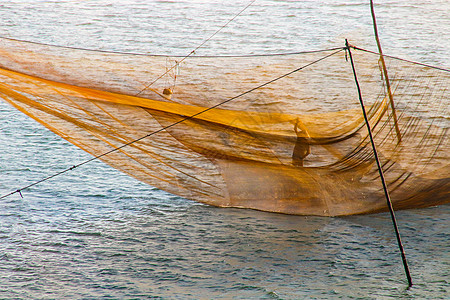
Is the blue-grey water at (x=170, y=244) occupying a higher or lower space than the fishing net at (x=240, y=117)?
lower

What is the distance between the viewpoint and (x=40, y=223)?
20.4ft

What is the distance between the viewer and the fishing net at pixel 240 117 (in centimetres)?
538

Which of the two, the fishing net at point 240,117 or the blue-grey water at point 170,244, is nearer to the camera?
the blue-grey water at point 170,244

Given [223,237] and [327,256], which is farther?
[223,237]

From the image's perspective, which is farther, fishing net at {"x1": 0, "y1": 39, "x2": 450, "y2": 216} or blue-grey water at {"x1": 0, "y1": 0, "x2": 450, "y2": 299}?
fishing net at {"x1": 0, "y1": 39, "x2": 450, "y2": 216}

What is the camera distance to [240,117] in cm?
547

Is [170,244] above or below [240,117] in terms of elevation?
below

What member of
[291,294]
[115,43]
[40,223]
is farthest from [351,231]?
[115,43]

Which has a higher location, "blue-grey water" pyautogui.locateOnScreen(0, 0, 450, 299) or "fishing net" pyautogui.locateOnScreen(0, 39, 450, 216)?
"fishing net" pyautogui.locateOnScreen(0, 39, 450, 216)

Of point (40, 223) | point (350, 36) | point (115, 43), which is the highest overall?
point (350, 36)

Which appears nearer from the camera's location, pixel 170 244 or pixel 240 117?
pixel 240 117

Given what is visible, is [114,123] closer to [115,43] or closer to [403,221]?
[403,221]

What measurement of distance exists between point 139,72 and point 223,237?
1915 mm

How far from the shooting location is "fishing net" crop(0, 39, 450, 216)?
5.38 metres
